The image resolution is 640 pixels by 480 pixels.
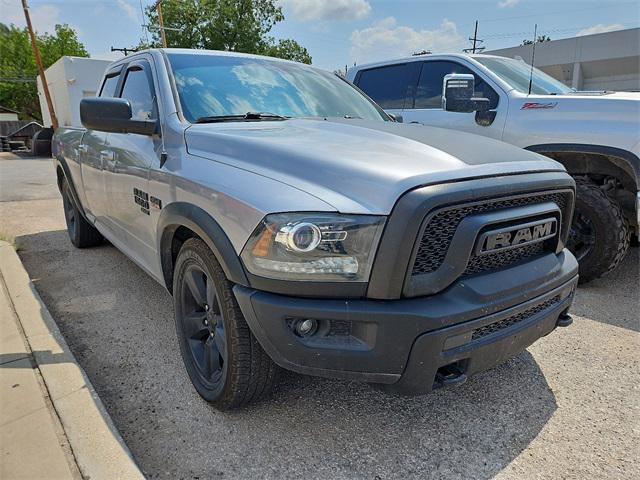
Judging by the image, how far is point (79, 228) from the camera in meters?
5.17

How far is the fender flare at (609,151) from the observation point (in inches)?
147

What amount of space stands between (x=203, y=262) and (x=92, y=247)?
3744mm

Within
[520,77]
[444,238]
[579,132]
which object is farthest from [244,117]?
[520,77]

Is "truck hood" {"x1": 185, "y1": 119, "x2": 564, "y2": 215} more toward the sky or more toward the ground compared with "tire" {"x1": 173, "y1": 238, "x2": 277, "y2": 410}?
more toward the sky

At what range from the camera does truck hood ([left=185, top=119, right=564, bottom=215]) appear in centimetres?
180

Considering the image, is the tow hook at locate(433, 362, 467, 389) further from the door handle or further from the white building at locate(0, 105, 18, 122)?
the white building at locate(0, 105, 18, 122)

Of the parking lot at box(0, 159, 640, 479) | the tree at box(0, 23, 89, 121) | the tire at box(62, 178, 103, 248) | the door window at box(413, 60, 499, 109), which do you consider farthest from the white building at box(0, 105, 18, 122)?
the parking lot at box(0, 159, 640, 479)

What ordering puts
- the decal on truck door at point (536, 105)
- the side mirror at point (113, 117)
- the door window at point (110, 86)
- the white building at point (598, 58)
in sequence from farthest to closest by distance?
1. the white building at point (598, 58)
2. the decal on truck door at point (536, 105)
3. the door window at point (110, 86)
4. the side mirror at point (113, 117)

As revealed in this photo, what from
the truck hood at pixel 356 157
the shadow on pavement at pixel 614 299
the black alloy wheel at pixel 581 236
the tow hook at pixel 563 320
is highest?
the truck hood at pixel 356 157

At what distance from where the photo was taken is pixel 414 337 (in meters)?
1.76

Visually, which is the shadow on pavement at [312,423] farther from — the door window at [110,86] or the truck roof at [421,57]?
the truck roof at [421,57]

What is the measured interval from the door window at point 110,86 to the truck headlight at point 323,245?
9.56 ft

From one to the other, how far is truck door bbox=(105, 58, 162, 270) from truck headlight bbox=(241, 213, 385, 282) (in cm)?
131

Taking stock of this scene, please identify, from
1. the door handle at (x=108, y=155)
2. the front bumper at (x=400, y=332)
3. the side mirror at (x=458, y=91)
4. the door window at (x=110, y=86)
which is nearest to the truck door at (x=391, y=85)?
the side mirror at (x=458, y=91)
